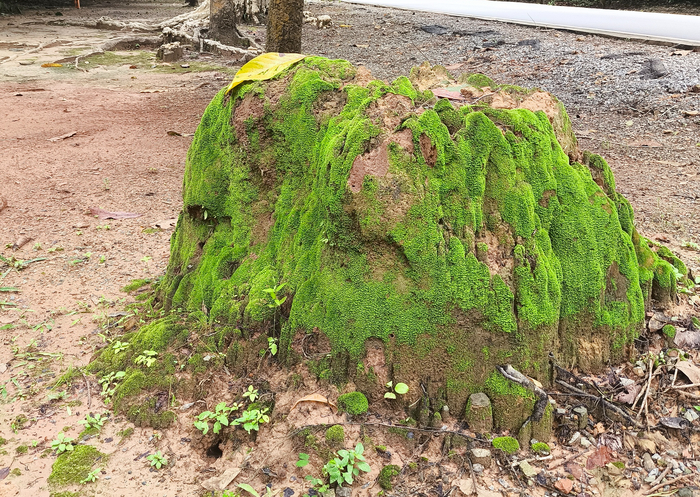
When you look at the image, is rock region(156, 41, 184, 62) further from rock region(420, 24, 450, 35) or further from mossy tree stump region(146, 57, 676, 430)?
mossy tree stump region(146, 57, 676, 430)

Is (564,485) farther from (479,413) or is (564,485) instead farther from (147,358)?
(147,358)

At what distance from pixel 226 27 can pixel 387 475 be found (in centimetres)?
1363

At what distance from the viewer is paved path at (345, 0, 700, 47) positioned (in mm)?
9695

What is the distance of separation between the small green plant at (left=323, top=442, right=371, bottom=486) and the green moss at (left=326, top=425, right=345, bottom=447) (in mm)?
57

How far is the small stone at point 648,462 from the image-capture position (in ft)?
7.68

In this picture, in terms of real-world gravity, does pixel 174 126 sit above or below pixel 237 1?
below

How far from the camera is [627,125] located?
7.25m

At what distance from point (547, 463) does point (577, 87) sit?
Answer: 751 centimetres

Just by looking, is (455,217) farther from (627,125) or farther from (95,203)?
(627,125)

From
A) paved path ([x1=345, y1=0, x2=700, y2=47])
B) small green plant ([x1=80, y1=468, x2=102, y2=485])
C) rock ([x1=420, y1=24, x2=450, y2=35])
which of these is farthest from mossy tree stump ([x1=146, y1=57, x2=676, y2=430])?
rock ([x1=420, y1=24, x2=450, y2=35])

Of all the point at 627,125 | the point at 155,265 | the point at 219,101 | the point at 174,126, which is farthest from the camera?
the point at 174,126

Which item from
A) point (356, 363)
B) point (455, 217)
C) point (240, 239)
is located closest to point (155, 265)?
point (240, 239)

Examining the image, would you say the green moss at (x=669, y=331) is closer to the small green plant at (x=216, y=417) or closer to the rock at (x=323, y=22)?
the small green plant at (x=216, y=417)

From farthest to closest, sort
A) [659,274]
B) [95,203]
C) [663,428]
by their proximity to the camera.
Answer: [95,203], [659,274], [663,428]
